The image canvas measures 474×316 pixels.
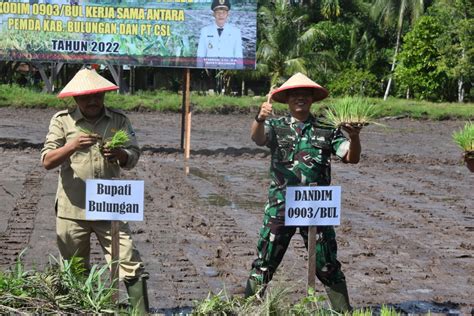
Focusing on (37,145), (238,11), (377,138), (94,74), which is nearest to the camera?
(94,74)

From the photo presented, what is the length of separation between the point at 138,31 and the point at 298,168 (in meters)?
11.7

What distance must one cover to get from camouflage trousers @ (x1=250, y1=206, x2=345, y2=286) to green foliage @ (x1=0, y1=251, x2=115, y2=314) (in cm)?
132

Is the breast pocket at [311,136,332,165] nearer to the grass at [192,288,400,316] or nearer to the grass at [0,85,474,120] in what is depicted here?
the grass at [192,288,400,316]

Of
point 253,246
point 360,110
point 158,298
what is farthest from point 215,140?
point 360,110

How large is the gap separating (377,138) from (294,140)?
1792 centimetres

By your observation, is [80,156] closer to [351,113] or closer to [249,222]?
[351,113]

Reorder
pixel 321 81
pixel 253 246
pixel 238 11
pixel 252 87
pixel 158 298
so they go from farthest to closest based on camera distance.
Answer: pixel 252 87 → pixel 321 81 → pixel 238 11 → pixel 253 246 → pixel 158 298

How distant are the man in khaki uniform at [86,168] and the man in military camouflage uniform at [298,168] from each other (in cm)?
78

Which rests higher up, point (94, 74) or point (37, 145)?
point (94, 74)

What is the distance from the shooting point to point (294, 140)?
5.83m

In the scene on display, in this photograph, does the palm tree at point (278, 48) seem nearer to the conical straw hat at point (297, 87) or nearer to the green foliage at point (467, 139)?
the conical straw hat at point (297, 87)

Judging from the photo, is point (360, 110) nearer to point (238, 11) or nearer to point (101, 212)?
point (101, 212)

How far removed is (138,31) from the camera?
16969 millimetres

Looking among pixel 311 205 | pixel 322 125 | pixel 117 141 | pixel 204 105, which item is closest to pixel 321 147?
pixel 322 125
